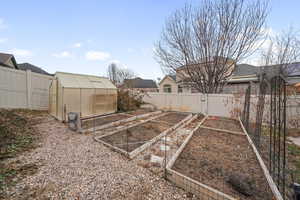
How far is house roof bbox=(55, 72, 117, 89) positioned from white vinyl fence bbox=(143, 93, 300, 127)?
4135 millimetres

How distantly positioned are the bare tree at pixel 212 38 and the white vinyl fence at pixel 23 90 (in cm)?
796

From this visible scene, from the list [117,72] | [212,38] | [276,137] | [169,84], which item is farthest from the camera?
[117,72]

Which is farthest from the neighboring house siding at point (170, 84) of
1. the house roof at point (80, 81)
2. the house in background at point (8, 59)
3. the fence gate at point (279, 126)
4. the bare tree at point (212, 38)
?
the house in background at point (8, 59)

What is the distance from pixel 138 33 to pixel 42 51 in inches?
252

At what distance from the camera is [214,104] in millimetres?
8023

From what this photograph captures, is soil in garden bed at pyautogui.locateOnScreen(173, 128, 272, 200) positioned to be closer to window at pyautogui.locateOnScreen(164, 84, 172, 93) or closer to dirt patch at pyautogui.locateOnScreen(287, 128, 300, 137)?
dirt patch at pyautogui.locateOnScreen(287, 128, 300, 137)

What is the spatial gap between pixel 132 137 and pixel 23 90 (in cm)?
674

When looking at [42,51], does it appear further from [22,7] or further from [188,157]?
[188,157]

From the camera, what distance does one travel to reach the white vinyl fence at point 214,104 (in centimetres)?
580

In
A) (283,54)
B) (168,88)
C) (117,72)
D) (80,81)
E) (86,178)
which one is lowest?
(86,178)

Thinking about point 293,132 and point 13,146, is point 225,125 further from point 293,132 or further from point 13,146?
point 13,146

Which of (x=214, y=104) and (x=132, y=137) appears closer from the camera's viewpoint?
(x=132, y=137)

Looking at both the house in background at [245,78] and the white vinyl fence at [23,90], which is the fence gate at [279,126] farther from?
the white vinyl fence at [23,90]

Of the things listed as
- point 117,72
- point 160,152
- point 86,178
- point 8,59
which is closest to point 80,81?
point 86,178
